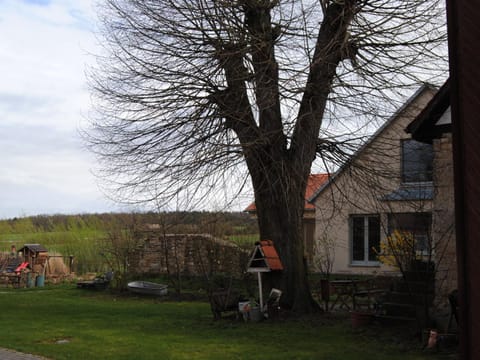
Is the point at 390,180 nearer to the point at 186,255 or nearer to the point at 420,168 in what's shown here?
the point at 420,168

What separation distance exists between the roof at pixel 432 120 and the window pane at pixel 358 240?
14.3 metres

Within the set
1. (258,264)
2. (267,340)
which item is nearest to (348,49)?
(258,264)

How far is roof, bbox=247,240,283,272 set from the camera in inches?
612

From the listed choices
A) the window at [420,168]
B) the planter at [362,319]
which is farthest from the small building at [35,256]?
the planter at [362,319]

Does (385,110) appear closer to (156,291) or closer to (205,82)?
(205,82)

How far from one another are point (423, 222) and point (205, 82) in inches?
221

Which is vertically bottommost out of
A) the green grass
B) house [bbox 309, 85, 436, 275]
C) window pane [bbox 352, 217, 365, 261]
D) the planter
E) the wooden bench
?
the green grass

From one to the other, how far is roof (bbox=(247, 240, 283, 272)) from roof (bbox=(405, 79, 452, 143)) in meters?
4.38

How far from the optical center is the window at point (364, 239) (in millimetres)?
27059

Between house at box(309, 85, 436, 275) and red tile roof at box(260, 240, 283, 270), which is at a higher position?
house at box(309, 85, 436, 275)

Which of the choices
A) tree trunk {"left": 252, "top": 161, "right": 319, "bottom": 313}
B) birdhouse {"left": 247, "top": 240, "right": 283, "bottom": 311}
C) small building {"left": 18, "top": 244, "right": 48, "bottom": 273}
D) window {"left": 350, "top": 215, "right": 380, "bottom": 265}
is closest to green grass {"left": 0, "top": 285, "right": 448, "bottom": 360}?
tree trunk {"left": 252, "top": 161, "right": 319, "bottom": 313}

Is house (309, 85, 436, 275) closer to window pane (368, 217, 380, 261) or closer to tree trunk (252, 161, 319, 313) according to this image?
tree trunk (252, 161, 319, 313)

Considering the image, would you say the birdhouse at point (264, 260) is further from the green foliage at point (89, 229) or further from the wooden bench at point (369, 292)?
the wooden bench at point (369, 292)

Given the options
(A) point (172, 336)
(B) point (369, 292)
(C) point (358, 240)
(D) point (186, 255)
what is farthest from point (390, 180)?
(C) point (358, 240)
